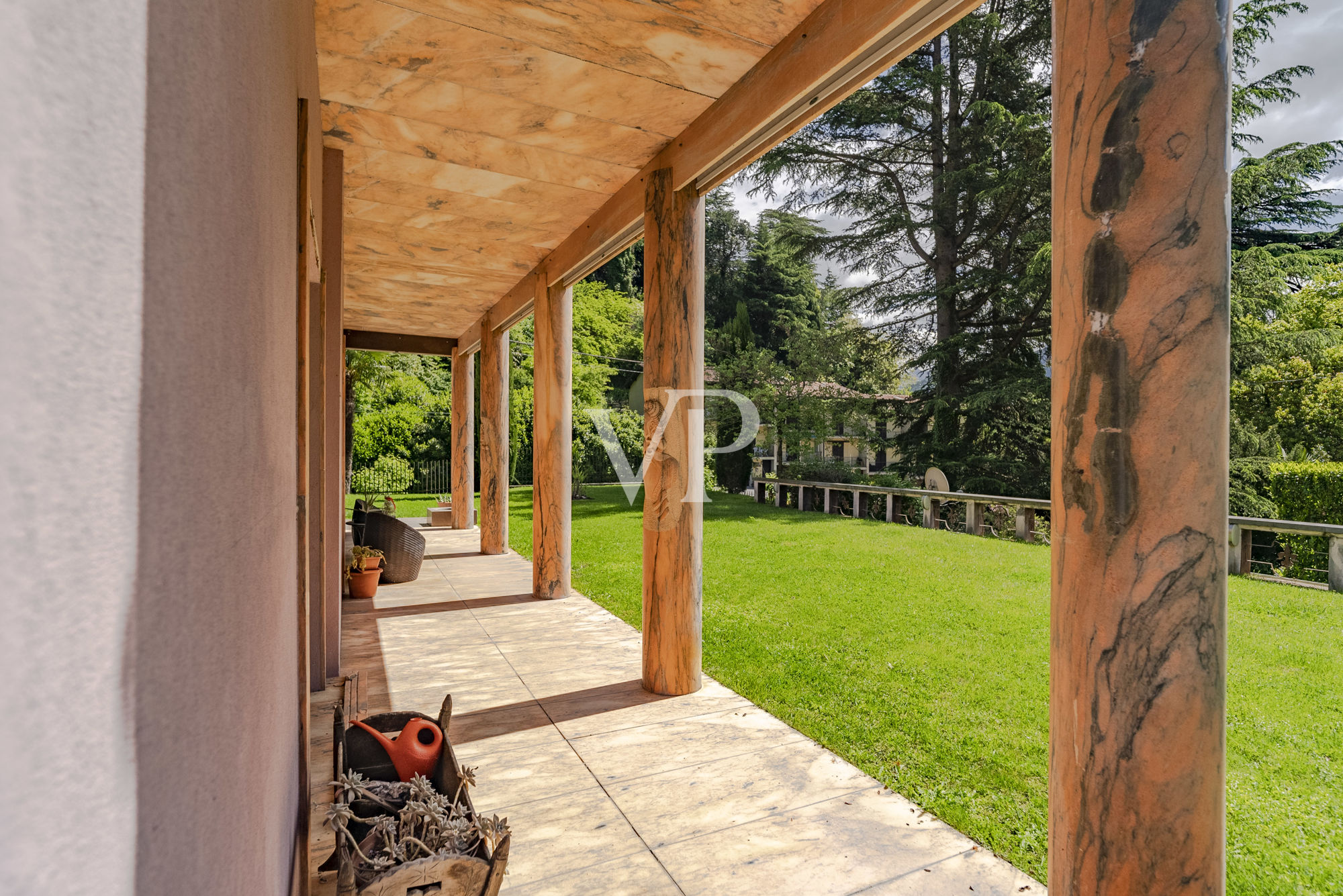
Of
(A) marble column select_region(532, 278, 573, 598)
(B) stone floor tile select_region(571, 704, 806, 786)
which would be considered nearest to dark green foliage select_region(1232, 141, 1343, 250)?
(A) marble column select_region(532, 278, 573, 598)

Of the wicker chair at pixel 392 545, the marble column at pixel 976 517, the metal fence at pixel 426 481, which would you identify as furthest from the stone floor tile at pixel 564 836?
the metal fence at pixel 426 481

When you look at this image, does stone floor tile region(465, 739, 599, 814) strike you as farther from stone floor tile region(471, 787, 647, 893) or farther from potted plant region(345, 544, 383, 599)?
potted plant region(345, 544, 383, 599)

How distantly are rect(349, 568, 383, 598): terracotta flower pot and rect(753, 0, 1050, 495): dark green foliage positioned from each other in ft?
48.3

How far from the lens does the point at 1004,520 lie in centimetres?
1344

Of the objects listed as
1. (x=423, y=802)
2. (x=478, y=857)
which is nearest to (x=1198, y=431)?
(x=478, y=857)

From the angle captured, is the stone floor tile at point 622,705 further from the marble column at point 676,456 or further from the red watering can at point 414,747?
the red watering can at point 414,747

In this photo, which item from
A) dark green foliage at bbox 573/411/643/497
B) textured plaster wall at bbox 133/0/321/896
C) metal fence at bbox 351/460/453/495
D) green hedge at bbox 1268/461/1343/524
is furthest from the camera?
metal fence at bbox 351/460/453/495

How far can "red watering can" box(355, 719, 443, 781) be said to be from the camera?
8.70 feet

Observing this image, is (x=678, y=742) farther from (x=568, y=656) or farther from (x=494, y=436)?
(x=494, y=436)

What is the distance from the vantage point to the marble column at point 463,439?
42.5 ft

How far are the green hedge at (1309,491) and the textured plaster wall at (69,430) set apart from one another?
1232 centimetres

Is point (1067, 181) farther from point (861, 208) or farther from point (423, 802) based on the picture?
A: point (861, 208)

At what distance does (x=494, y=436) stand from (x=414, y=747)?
7.84 m

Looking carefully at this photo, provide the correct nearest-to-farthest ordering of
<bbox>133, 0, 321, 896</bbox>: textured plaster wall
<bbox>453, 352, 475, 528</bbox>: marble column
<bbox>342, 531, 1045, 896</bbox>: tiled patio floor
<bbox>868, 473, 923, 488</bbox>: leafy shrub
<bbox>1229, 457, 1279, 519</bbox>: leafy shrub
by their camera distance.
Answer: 1. <bbox>133, 0, 321, 896</bbox>: textured plaster wall
2. <bbox>342, 531, 1045, 896</bbox>: tiled patio floor
3. <bbox>453, 352, 475, 528</bbox>: marble column
4. <bbox>1229, 457, 1279, 519</bbox>: leafy shrub
5. <bbox>868, 473, 923, 488</bbox>: leafy shrub
